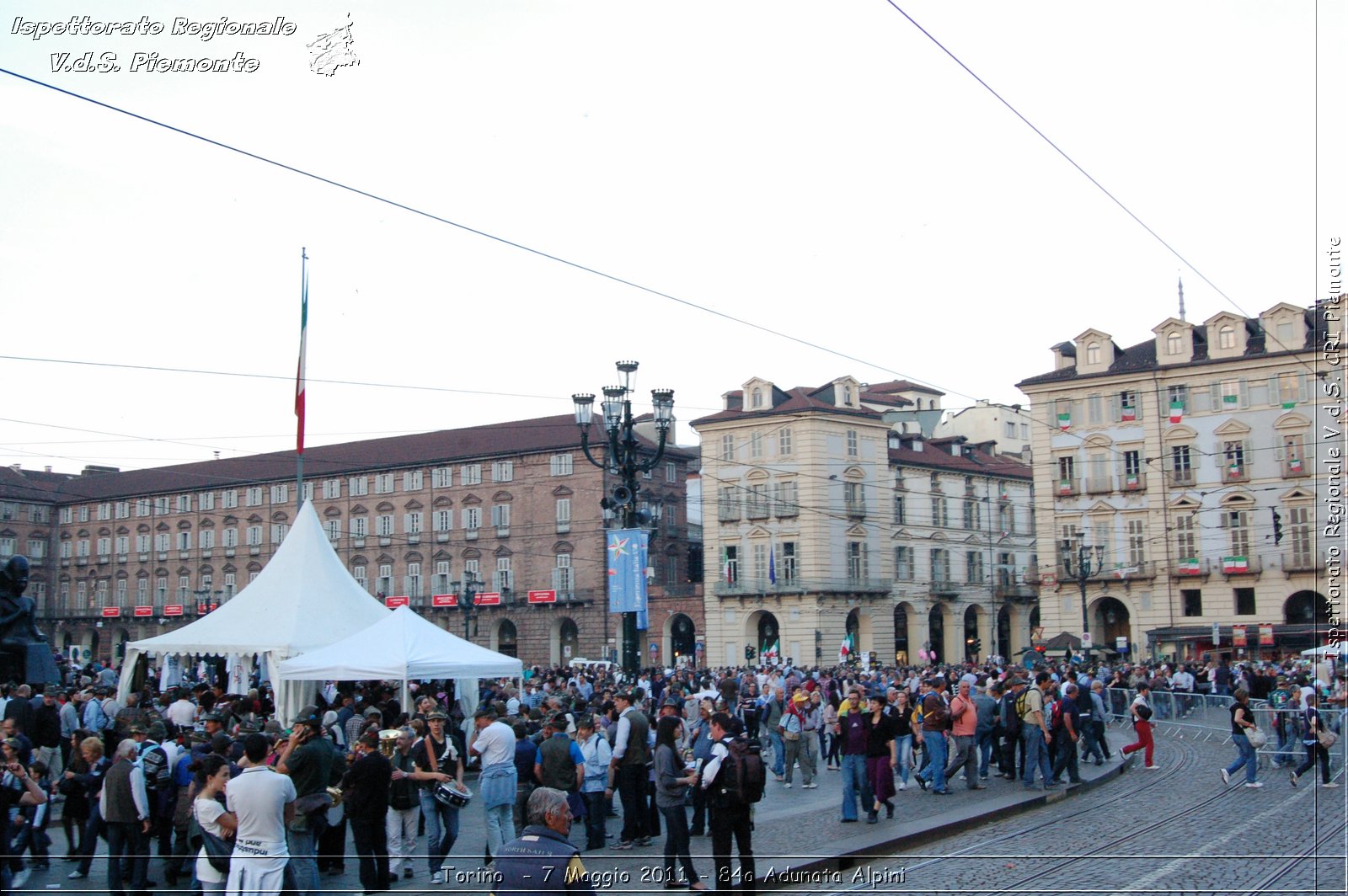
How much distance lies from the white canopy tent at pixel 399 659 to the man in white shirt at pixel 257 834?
33.0 ft

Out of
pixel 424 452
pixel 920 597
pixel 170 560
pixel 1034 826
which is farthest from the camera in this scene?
pixel 170 560

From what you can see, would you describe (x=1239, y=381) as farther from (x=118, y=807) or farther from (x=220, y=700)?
(x=118, y=807)

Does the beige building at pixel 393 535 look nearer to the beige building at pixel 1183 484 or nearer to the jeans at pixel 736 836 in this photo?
the beige building at pixel 1183 484

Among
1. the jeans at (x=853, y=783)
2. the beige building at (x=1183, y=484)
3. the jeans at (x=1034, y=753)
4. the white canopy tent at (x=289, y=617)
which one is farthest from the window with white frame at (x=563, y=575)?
the jeans at (x=853, y=783)

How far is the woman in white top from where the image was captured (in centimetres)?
900

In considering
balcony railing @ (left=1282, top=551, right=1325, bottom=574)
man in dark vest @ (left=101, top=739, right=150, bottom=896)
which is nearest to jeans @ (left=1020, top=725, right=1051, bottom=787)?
man in dark vest @ (left=101, top=739, right=150, bottom=896)

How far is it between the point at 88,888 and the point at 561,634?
2268 inches

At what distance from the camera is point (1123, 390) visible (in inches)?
2096

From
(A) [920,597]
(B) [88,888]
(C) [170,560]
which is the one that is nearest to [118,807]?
(B) [88,888]

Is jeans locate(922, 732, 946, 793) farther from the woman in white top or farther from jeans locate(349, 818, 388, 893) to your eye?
the woman in white top

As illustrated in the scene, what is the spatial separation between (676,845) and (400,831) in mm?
2896

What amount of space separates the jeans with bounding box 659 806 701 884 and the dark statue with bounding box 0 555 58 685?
42.4 feet

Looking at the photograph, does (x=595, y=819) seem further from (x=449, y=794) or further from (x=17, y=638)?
(x=17, y=638)

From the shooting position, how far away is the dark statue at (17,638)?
20172mm
